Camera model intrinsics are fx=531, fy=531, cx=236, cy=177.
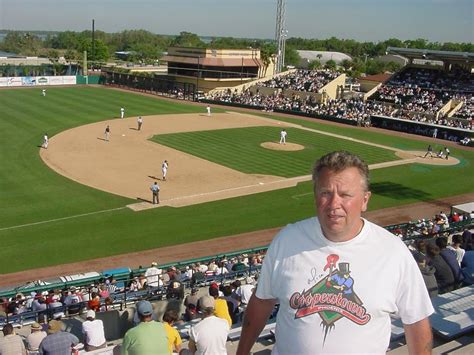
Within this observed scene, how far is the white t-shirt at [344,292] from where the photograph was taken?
115 inches

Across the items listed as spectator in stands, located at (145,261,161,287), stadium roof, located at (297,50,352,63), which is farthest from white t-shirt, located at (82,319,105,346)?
stadium roof, located at (297,50,352,63)

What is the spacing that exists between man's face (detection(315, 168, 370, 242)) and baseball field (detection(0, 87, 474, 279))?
16619 mm

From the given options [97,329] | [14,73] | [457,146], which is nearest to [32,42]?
[14,73]

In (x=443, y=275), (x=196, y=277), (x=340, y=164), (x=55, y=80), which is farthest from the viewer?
(x=55, y=80)

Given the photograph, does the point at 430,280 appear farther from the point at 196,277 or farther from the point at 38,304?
the point at 38,304

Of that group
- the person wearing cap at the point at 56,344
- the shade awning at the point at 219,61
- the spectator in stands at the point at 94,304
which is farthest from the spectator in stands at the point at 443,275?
the shade awning at the point at 219,61

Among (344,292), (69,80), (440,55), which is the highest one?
(440,55)

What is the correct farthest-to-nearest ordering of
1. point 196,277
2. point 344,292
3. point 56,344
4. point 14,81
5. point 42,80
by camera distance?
point 42,80 < point 14,81 < point 196,277 < point 56,344 < point 344,292

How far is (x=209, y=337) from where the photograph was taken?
5547mm

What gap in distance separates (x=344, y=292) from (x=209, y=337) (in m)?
2.96

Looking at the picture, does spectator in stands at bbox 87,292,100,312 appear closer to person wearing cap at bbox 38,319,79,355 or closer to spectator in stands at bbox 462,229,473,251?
person wearing cap at bbox 38,319,79,355

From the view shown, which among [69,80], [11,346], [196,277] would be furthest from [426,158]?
[69,80]

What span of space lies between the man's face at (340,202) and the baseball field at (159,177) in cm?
1662

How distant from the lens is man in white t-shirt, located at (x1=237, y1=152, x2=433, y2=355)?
9.62 ft
